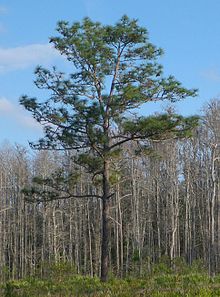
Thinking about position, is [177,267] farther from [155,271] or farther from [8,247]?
[8,247]

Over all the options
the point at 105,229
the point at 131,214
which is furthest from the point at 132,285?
the point at 131,214

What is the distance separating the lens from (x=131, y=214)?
3834 centimetres

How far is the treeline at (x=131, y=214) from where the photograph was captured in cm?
3291

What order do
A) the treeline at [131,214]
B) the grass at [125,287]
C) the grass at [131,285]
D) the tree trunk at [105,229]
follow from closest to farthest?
the grass at [125,287]
the grass at [131,285]
the tree trunk at [105,229]
the treeline at [131,214]

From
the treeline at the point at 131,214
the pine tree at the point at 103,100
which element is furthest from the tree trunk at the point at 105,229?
the treeline at the point at 131,214

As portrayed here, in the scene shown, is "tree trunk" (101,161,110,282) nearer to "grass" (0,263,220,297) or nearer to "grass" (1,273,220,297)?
"grass" (0,263,220,297)

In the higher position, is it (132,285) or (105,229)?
(105,229)

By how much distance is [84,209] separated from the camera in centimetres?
4053

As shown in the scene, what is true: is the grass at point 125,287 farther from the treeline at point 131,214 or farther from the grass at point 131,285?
the treeline at point 131,214

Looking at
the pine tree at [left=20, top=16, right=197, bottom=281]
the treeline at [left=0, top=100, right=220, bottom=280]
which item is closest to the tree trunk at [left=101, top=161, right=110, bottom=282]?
the pine tree at [left=20, top=16, right=197, bottom=281]

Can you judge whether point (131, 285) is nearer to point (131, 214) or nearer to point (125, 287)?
point (125, 287)

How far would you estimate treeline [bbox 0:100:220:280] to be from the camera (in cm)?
3291

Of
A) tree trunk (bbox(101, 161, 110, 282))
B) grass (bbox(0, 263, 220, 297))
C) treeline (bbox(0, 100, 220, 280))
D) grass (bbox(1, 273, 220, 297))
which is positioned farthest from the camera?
treeline (bbox(0, 100, 220, 280))

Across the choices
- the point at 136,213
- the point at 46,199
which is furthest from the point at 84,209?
the point at 46,199
